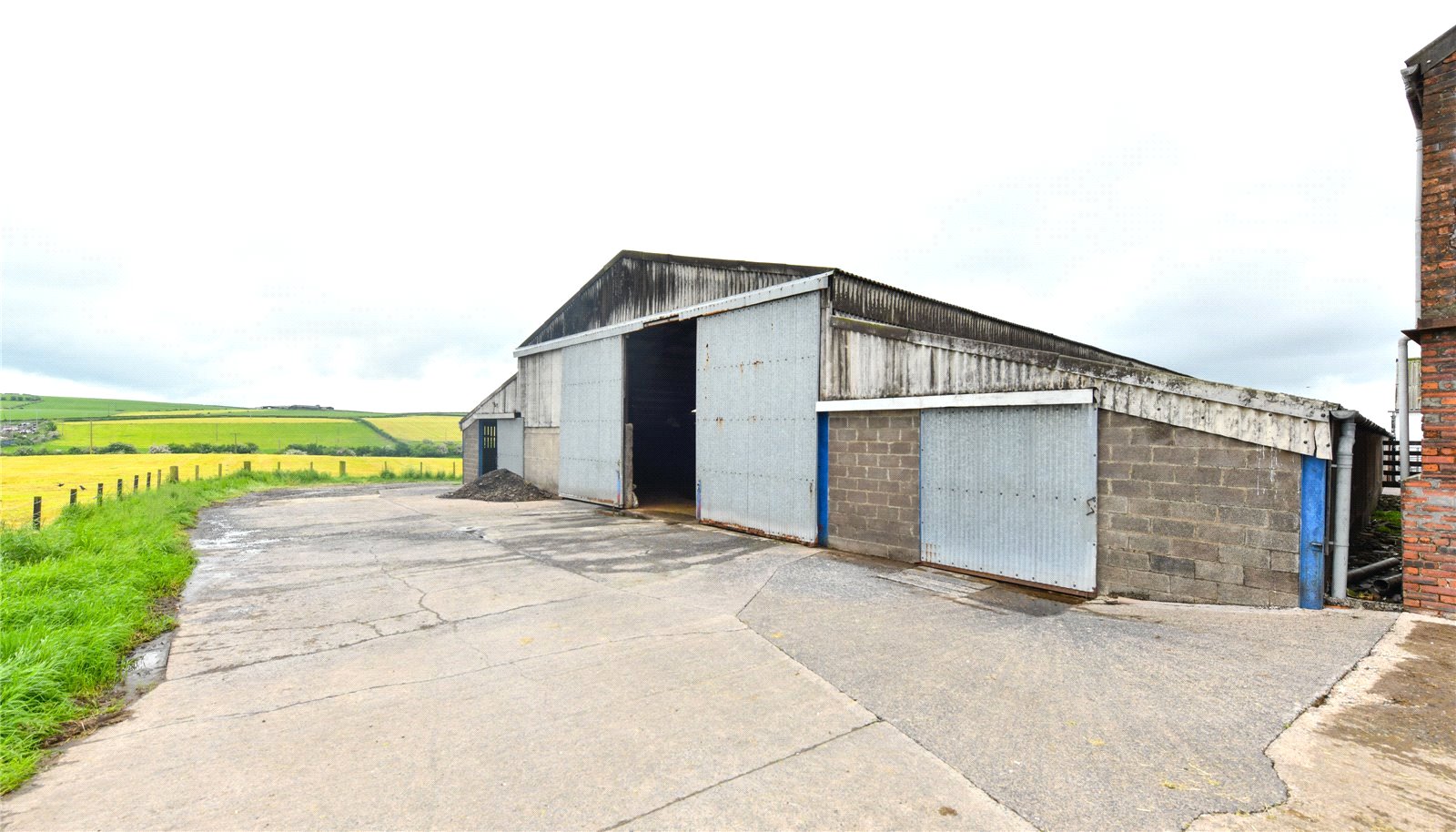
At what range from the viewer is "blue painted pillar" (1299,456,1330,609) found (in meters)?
5.50

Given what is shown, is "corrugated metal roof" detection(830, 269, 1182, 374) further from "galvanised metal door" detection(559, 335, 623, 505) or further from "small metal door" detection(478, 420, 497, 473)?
"small metal door" detection(478, 420, 497, 473)

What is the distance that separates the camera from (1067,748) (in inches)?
130

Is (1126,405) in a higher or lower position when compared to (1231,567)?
higher

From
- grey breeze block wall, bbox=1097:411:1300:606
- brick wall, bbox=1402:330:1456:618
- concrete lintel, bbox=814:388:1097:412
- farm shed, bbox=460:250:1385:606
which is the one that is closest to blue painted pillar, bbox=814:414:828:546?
farm shed, bbox=460:250:1385:606

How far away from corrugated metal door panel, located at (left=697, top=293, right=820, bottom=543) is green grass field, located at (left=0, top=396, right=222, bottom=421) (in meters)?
77.4

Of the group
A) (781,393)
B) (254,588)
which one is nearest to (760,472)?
(781,393)

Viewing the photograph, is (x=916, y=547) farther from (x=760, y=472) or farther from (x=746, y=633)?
(x=746, y=633)

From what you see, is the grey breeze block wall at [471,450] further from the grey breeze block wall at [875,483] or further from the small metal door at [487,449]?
the grey breeze block wall at [875,483]

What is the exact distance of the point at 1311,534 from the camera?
5559 millimetres

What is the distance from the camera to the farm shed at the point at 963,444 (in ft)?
19.0

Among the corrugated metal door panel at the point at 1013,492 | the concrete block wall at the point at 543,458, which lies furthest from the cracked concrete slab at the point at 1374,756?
the concrete block wall at the point at 543,458

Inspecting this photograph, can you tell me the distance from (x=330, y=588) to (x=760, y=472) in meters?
6.99

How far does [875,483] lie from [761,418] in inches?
112

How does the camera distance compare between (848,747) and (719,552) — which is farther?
(719,552)
